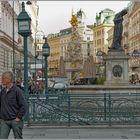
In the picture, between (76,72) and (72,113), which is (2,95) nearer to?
(72,113)

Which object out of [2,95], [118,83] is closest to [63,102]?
[2,95]

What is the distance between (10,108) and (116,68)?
17.9 metres

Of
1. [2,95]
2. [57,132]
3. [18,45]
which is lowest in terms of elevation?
[57,132]

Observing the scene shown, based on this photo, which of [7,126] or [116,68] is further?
[116,68]

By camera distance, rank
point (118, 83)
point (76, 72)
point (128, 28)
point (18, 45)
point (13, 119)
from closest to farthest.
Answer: point (13, 119)
point (118, 83)
point (18, 45)
point (76, 72)
point (128, 28)

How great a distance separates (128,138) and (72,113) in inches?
157

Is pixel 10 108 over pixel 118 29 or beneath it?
beneath

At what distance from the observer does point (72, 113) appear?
18141mm

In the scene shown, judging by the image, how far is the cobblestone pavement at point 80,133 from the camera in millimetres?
14978

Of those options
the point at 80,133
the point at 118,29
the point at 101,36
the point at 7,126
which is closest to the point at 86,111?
the point at 80,133

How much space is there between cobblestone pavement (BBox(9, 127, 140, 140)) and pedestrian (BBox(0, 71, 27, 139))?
4.27m

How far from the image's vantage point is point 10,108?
32.9 ft

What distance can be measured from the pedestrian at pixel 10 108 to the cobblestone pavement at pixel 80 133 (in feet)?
14.0

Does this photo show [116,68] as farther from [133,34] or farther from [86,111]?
[133,34]
